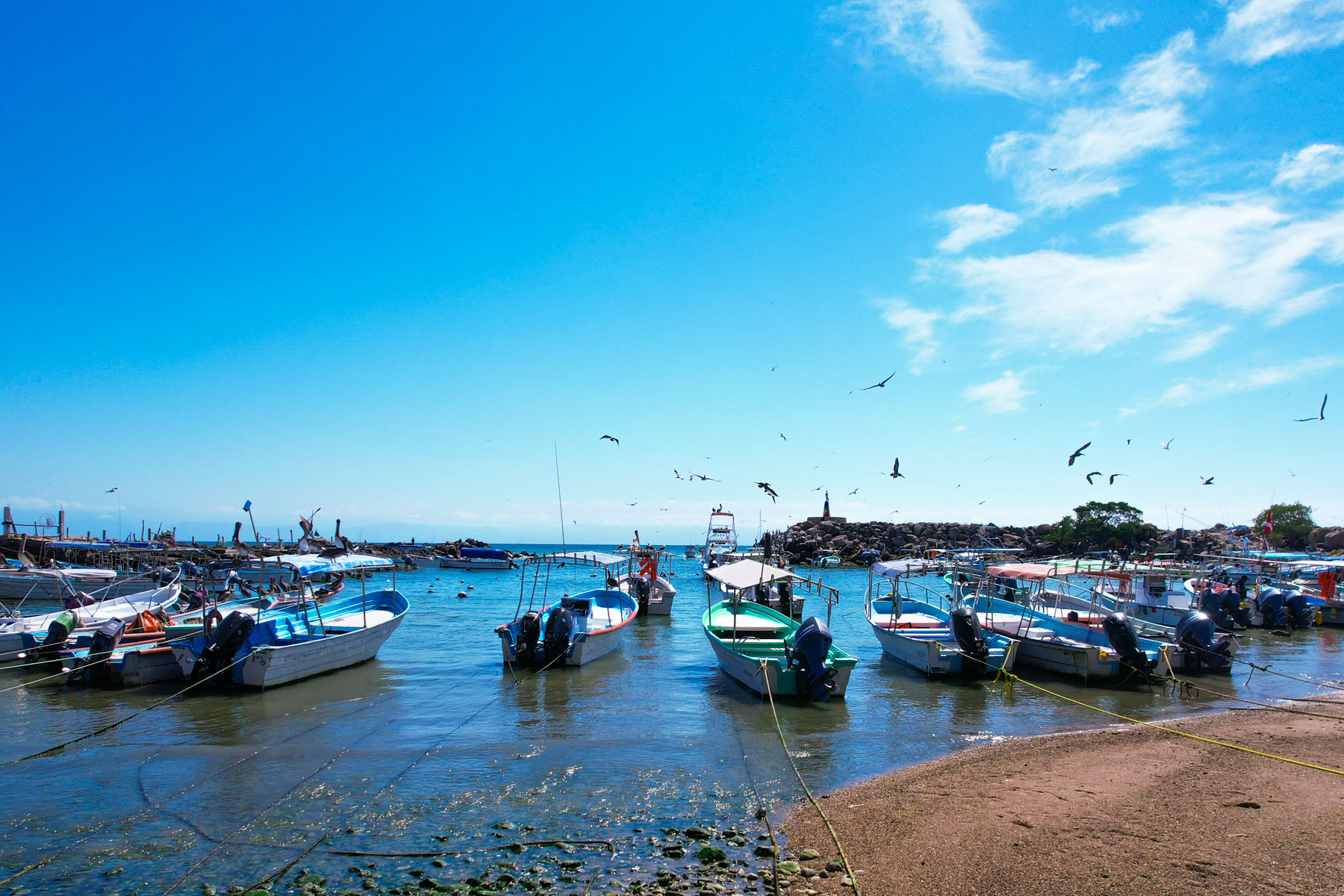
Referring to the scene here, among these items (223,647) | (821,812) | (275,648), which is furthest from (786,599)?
(821,812)

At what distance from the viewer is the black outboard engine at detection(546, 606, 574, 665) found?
762 inches

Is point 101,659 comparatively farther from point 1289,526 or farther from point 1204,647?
point 1289,526

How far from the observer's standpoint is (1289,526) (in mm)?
70625

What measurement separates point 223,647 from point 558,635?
8.00 metres

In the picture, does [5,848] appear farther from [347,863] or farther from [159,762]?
[347,863]

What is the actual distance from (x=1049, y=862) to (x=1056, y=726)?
789 centimetres

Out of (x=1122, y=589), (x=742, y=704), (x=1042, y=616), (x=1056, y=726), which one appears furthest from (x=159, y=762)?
(x=1122, y=589)

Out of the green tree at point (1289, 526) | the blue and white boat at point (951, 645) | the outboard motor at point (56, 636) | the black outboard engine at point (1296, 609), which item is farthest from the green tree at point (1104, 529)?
the outboard motor at point (56, 636)

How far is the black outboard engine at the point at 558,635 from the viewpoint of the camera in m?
19.3

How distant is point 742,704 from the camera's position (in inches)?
624

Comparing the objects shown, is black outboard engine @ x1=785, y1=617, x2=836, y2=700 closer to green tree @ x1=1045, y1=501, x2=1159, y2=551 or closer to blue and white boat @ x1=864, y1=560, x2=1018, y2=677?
blue and white boat @ x1=864, y1=560, x2=1018, y2=677

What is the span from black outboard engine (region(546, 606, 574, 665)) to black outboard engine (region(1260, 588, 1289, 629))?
30.2m

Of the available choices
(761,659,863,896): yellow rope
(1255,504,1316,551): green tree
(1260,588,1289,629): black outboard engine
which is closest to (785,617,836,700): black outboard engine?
(761,659,863,896): yellow rope

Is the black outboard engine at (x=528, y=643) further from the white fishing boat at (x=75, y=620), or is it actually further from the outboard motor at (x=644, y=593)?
the outboard motor at (x=644, y=593)
